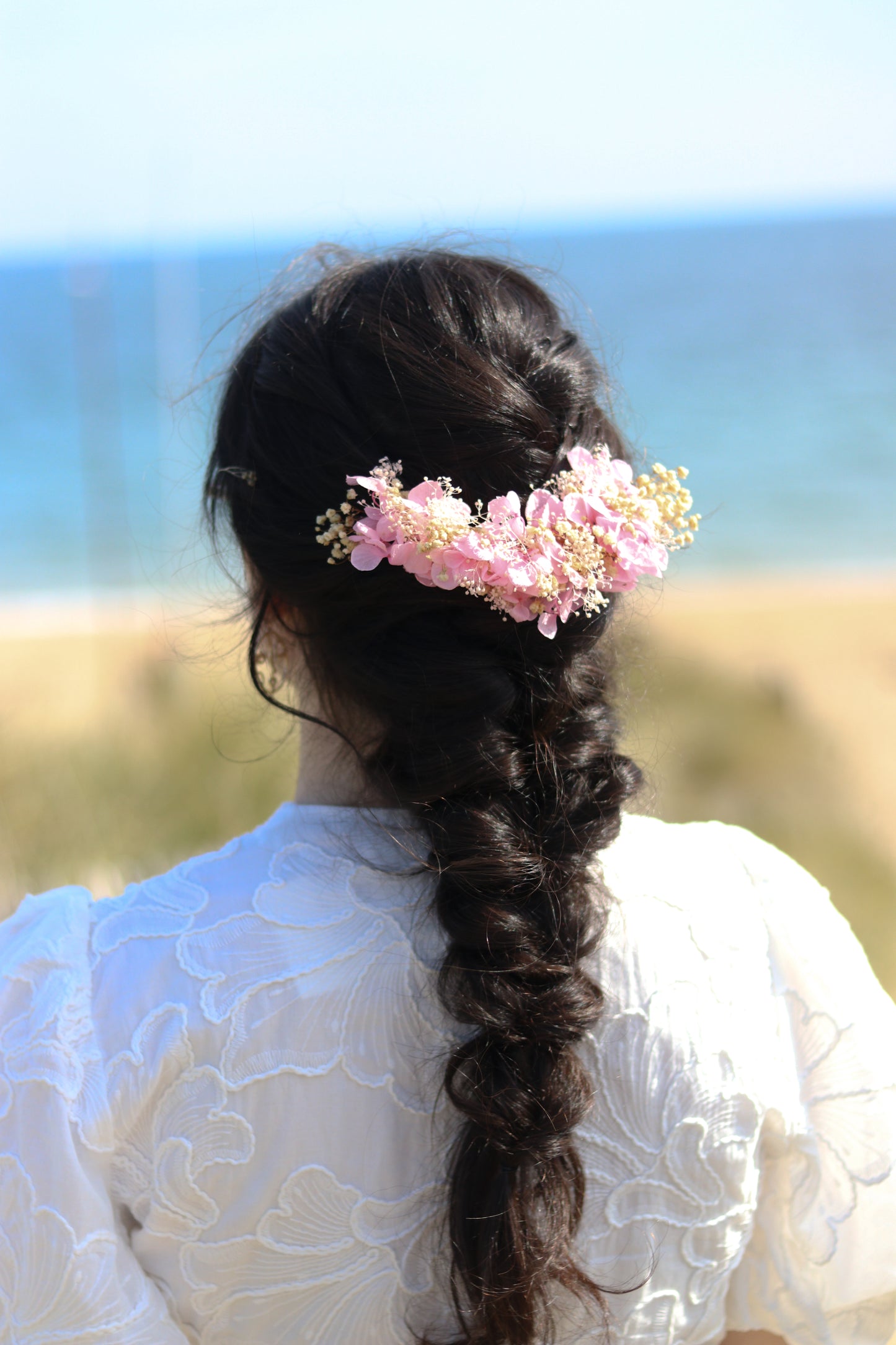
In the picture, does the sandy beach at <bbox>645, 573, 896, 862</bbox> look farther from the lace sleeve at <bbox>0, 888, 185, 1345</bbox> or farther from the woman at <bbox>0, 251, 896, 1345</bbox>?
the lace sleeve at <bbox>0, 888, 185, 1345</bbox>

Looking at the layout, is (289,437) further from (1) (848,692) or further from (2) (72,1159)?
(1) (848,692)

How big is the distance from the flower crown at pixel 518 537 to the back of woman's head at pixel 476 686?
0.02 m

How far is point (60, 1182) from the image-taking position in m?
0.89

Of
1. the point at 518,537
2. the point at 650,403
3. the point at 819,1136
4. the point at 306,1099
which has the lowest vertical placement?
the point at 819,1136

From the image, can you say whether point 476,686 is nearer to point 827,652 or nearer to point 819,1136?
point 819,1136

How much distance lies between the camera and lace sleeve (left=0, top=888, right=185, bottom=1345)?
2.92 ft

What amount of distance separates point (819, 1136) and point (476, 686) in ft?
1.90

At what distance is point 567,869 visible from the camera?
98cm

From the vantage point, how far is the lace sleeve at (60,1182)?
0.89 meters

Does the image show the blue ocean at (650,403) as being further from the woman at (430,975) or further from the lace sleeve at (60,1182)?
Result: the lace sleeve at (60,1182)

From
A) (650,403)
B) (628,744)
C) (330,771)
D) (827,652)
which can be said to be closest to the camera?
(330,771)

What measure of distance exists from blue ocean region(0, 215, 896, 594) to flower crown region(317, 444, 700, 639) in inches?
6.1

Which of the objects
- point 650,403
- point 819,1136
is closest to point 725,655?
point 819,1136

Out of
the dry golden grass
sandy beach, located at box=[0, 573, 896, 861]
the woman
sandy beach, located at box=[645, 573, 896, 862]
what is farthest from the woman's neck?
sandy beach, located at box=[645, 573, 896, 862]
